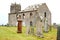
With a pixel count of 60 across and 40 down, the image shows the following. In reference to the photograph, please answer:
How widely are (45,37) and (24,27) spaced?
4.98 ft

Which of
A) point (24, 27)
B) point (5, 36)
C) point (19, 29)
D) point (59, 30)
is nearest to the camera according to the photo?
point (59, 30)

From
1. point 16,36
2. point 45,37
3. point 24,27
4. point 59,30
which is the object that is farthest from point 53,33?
point 59,30

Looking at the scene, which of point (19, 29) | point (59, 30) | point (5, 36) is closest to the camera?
point (59, 30)

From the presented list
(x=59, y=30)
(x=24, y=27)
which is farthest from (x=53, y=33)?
(x=59, y=30)

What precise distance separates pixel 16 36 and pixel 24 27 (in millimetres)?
1665

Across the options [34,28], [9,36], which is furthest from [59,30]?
[34,28]

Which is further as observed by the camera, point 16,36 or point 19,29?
point 19,29

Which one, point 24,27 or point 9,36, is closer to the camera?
point 9,36

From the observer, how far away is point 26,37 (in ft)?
36.1

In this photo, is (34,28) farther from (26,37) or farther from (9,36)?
(9,36)

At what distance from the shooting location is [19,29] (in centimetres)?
1141

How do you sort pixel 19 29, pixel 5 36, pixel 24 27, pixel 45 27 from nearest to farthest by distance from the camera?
pixel 5 36 < pixel 19 29 < pixel 24 27 < pixel 45 27

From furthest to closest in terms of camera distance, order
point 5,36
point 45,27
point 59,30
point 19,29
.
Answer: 1. point 45,27
2. point 19,29
3. point 5,36
4. point 59,30

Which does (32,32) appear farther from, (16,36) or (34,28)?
(16,36)
